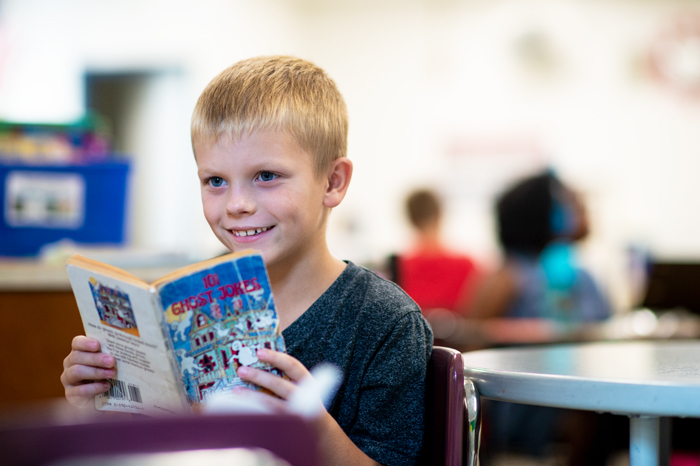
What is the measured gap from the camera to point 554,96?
5.00 metres

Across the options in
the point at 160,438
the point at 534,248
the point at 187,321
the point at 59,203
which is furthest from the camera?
the point at 534,248

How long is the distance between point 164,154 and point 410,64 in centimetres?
199

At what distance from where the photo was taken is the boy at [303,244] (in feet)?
2.69

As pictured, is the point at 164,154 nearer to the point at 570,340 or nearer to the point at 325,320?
the point at 570,340

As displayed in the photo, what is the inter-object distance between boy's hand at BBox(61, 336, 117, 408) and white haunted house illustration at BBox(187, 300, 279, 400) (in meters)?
0.13

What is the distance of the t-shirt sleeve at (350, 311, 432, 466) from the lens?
808mm

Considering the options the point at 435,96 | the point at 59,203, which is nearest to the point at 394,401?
the point at 59,203

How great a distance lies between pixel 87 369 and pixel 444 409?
405 millimetres

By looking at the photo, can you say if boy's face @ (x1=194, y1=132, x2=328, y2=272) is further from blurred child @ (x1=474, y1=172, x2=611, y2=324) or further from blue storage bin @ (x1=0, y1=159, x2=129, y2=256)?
blurred child @ (x1=474, y1=172, x2=611, y2=324)

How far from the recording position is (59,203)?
194cm

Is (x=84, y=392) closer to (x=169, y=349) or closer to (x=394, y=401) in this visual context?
(x=169, y=349)

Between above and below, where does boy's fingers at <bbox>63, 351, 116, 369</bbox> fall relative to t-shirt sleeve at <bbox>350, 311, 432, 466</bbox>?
above

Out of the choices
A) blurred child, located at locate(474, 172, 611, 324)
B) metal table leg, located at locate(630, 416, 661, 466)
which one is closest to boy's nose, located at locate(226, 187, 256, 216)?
metal table leg, located at locate(630, 416, 661, 466)

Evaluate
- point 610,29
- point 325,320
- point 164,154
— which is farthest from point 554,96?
point 325,320
